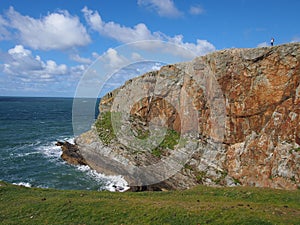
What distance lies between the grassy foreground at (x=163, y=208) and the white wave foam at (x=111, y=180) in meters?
16.4

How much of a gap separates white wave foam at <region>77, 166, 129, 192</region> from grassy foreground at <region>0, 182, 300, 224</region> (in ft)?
53.7

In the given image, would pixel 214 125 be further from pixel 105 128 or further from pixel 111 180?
pixel 105 128

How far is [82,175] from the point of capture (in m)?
46.6

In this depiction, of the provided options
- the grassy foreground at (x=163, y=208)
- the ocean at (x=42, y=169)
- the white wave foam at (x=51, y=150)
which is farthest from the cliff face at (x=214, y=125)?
the grassy foreground at (x=163, y=208)

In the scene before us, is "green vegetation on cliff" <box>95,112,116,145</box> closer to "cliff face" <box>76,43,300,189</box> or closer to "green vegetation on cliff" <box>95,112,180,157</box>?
"green vegetation on cliff" <box>95,112,180,157</box>

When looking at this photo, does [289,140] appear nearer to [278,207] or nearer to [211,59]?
[278,207]

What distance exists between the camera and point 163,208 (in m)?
19.0

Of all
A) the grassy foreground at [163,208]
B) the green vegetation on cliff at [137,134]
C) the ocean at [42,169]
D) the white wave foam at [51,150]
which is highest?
the green vegetation on cliff at [137,134]

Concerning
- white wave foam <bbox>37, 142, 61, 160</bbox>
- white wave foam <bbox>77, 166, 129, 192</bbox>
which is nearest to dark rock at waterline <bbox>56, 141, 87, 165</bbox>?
white wave foam <bbox>37, 142, 61, 160</bbox>

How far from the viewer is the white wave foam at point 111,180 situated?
1615 inches

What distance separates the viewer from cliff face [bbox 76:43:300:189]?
30.7 metres

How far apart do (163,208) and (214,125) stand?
2288 cm

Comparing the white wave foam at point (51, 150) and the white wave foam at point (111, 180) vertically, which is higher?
the white wave foam at point (51, 150)

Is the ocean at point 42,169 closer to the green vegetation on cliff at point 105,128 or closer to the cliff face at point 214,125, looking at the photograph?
the cliff face at point 214,125
